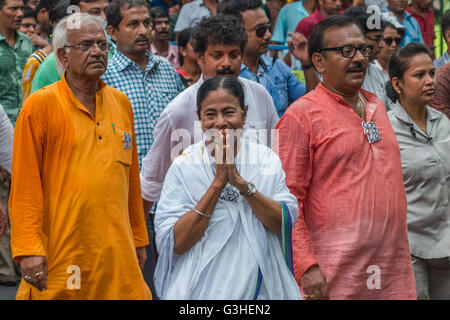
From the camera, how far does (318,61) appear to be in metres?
4.77

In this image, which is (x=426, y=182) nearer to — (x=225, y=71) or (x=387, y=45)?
(x=225, y=71)

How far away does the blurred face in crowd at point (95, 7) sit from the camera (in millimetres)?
7160

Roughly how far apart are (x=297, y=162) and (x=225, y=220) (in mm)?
616

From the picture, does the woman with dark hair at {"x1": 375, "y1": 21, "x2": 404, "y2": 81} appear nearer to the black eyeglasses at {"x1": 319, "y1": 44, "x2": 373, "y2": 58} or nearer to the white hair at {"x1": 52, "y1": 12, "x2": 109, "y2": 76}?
the black eyeglasses at {"x1": 319, "y1": 44, "x2": 373, "y2": 58}

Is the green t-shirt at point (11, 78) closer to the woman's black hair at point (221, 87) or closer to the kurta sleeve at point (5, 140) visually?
the kurta sleeve at point (5, 140)

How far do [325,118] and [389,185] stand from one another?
0.50m

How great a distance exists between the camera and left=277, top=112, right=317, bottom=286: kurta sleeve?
4.36 metres

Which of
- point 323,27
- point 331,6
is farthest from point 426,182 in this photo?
point 331,6

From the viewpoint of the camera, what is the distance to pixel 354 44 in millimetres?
4625

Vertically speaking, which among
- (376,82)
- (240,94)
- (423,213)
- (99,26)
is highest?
(99,26)

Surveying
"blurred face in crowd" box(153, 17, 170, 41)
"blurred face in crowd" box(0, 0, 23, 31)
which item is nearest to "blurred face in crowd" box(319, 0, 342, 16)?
"blurred face in crowd" box(153, 17, 170, 41)

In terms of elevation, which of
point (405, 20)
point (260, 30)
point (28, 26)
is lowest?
point (405, 20)

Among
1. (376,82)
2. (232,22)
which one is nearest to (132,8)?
(232,22)
